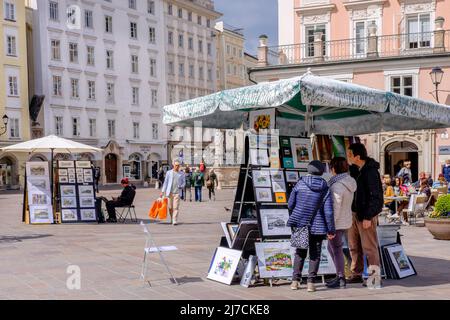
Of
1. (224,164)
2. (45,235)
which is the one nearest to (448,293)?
(45,235)

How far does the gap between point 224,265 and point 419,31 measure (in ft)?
91.4

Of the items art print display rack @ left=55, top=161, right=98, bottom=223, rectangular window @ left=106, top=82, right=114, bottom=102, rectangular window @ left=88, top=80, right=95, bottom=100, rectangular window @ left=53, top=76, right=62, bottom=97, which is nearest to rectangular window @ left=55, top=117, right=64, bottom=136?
rectangular window @ left=53, top=76, right=62, bottom=97

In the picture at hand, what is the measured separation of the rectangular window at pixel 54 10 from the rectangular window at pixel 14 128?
9.76 metres

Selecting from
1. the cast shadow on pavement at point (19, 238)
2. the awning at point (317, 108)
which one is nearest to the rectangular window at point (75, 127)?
the cast shadow on pavement at point (19, 238)

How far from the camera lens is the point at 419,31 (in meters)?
32.3

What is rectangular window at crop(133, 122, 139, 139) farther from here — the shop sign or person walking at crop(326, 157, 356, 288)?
person walking at crop(326, 157, 356, 288)

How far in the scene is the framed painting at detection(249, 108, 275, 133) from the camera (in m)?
8.73

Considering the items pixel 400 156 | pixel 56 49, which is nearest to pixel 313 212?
pixel 400 156

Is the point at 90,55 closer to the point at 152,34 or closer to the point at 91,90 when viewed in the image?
the point at 91,90

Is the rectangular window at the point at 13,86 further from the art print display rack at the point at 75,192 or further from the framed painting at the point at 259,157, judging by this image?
the framed painting at the point at 259,157

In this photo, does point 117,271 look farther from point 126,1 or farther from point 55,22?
point 126,1

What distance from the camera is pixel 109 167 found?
182 feet

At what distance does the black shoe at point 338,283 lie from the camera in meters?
7.62

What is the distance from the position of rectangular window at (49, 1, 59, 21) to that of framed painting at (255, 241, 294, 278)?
156 ft
